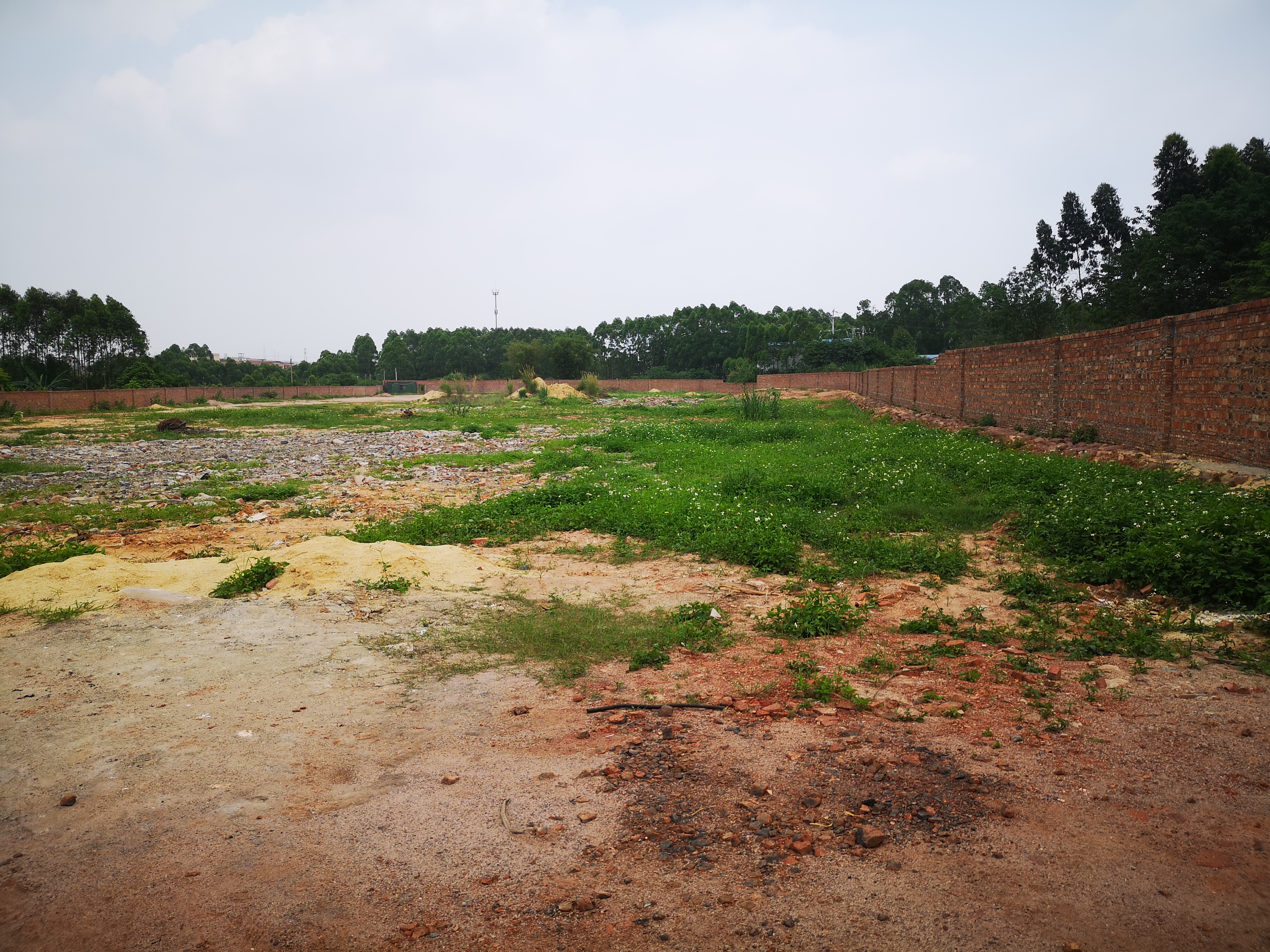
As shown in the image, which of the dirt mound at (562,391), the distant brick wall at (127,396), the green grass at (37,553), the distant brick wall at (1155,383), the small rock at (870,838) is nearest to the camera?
the small rock at (870,838)

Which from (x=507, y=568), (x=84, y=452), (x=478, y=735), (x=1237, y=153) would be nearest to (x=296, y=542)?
(x=507, y=568)

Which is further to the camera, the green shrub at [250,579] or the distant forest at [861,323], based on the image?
the distant forest at [861,323]

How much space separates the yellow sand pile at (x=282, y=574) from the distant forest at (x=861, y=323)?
64.6ft

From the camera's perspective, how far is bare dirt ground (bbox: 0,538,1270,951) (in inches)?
86.7

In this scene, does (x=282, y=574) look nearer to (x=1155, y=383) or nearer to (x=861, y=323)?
(x=1155, y=383)

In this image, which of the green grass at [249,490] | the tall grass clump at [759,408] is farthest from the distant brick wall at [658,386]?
the green grass at [249,490]

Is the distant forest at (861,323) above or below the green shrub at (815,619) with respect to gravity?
above

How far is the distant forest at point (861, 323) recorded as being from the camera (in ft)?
90.1

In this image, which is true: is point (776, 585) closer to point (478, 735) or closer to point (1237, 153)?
point (478, 735)

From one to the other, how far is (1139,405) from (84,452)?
65.4 ft

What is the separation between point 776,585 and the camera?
5.97 metres

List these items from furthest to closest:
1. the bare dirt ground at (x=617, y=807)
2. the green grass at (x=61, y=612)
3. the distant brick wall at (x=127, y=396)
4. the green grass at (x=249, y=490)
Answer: the distant brick wall at (x=127, y=396) < the green grass at (x=249, y=490) < the green grass at (x=61, y=612) < the bare dirt ground at (x=617, y=807)

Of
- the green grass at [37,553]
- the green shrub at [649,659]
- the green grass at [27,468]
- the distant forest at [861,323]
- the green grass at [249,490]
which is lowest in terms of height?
the green shrub at [649,659]

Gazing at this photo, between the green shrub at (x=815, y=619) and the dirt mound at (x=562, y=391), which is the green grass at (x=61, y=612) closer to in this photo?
the green shrub at (x=815, y=619)
